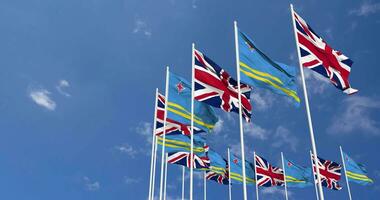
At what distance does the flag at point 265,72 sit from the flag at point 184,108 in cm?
438

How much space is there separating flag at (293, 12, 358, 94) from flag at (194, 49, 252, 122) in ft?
12.5

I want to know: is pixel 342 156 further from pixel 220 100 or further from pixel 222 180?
pixel 220 100

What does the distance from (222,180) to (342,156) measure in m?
12.5

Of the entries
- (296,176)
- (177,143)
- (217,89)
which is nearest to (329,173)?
(296,176)

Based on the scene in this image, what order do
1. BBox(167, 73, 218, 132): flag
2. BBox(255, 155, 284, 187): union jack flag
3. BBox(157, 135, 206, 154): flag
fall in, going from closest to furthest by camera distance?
BBox(167, 73, 218, 132): flag, BBox(157, 135, 206, 154): flag, BBox(255, 155, 284, 187): union jack flag

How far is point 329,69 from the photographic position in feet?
52.7

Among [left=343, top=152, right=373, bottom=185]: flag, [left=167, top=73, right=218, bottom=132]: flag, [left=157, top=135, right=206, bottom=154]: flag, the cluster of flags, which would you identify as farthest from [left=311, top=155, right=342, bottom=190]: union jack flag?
[left=167, top=73, right=218, bottom=132]: flag

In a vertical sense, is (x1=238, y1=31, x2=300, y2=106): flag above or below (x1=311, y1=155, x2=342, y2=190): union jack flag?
below

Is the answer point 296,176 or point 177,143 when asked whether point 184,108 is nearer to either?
point 177,143

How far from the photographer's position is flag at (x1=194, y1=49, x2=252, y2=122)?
18.0 meters

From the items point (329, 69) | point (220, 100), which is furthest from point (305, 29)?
point (220, 100)

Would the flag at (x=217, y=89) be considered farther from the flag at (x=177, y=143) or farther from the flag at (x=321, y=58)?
the flag at (x=177, y=143)

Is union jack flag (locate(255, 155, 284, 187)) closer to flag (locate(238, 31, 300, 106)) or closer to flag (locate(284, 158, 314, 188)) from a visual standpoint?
flag (locate(284, 158, 314, 188))

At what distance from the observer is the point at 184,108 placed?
21.8m
